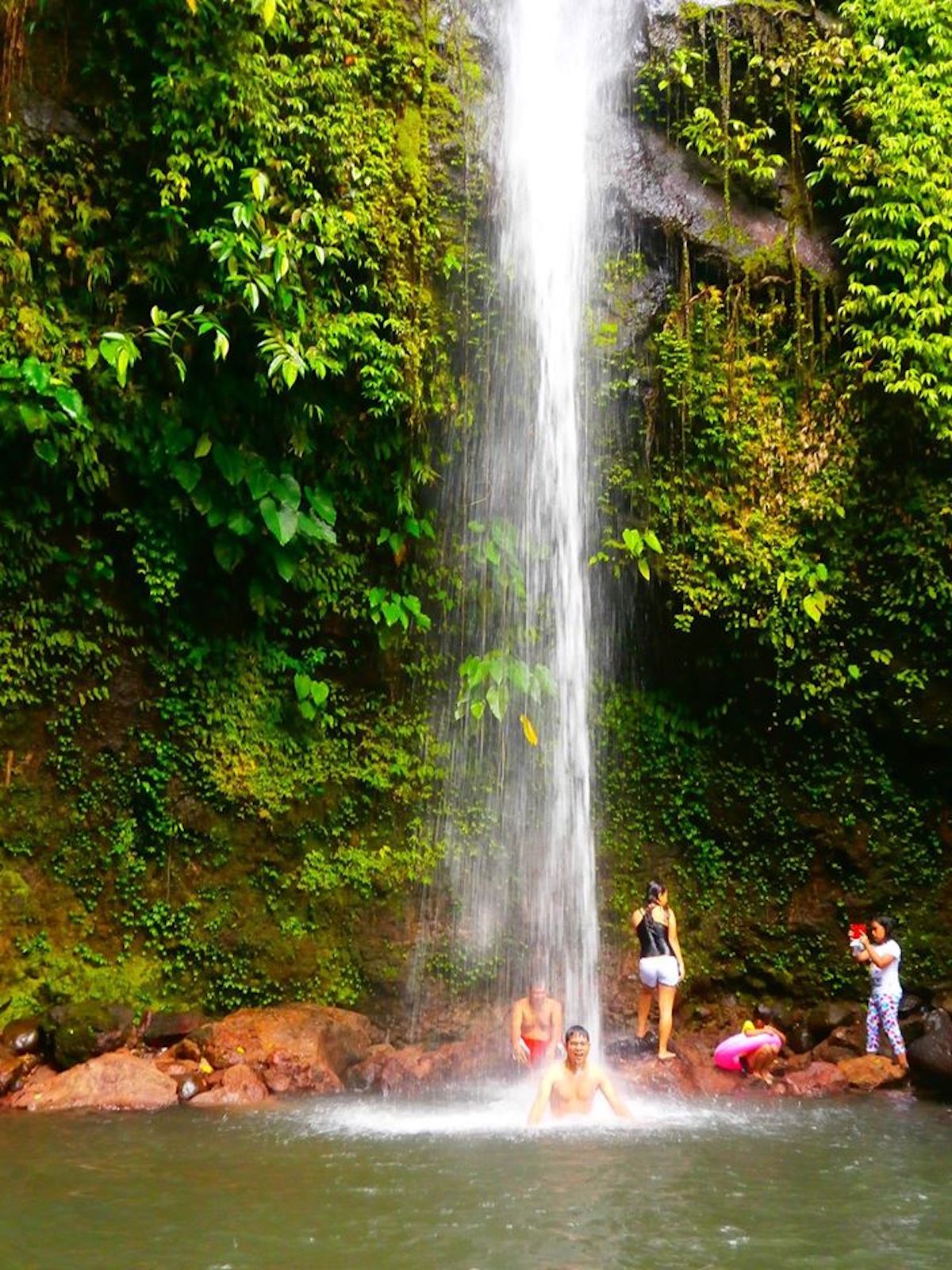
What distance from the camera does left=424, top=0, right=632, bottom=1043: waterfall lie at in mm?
10461

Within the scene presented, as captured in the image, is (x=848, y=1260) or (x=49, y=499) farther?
(x=49, y=499)

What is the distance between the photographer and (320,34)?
401 inches

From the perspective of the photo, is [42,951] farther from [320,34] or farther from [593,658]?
[320,34]

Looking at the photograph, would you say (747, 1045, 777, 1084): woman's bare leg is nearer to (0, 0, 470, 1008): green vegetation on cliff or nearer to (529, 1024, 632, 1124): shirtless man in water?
(529, 1024, 632, 1124): shirtless man in water

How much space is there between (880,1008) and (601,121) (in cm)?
883

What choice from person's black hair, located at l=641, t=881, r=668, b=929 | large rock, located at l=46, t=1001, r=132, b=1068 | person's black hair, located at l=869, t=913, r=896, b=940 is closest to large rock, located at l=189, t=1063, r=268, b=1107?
large rock, located at l=46, t=1001, r=132, b=1068

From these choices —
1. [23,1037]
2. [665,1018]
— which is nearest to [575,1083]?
[665,1018]

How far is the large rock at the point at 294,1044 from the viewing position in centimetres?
873

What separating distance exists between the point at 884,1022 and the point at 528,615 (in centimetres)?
465

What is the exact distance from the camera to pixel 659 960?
31.3ft

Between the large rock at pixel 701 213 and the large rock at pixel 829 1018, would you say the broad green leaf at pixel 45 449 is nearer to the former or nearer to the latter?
the large rock at pixel 701 213

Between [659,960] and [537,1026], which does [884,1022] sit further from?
[537,1026]

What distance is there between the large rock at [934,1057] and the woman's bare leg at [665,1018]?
1.88m

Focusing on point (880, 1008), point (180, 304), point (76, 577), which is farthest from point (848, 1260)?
point (180, 304)
